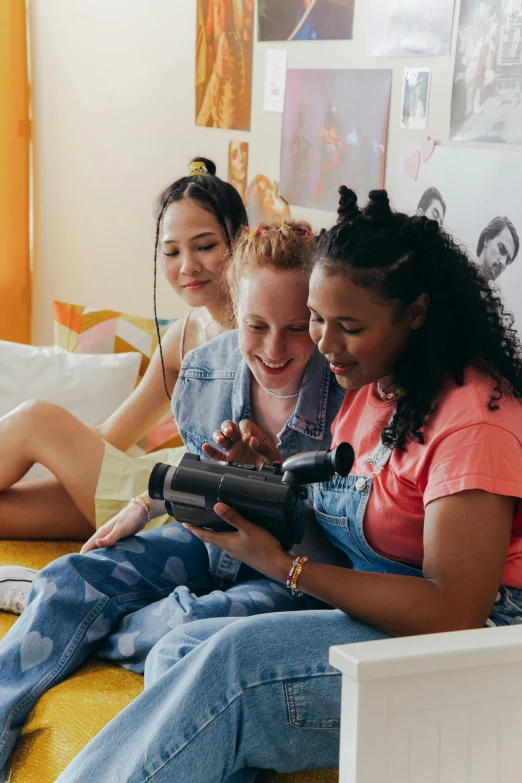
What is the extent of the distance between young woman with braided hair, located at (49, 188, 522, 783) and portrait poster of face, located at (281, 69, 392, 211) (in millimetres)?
A: 793

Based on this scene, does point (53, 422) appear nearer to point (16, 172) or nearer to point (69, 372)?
point (69, 372)

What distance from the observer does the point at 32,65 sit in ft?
10.6

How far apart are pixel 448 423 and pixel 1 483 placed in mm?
1133

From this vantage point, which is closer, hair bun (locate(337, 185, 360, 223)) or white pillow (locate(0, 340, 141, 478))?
hair bun (locate(337, 185, 360, 223))

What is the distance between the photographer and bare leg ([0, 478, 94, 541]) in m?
1.95

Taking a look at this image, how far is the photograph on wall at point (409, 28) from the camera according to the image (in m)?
1.79

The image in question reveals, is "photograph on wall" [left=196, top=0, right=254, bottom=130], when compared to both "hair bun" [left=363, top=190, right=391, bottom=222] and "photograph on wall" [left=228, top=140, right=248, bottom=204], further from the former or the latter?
"hair bun" [left=363, top=190, right=391, bottom=222]

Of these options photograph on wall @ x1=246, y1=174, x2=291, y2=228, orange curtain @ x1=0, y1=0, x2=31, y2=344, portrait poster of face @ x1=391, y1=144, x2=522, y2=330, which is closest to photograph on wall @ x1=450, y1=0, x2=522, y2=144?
portrait poster of face @ x1=391, y1=144, x2=522, y2=330

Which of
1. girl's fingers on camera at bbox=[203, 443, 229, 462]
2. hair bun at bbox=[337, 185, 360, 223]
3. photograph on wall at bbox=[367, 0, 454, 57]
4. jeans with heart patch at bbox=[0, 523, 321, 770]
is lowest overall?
jeans with heart patch at bbox=[0, 523, 321, 770]

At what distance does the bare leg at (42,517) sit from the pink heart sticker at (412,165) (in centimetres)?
97

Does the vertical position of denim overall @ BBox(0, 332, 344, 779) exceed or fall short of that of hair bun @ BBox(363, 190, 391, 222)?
it falls short

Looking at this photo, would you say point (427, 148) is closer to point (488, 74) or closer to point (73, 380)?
point (488, 74)

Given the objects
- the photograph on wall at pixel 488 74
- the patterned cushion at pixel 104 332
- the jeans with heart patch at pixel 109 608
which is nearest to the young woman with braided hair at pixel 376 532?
the jeans with heart patch at pixel 109 608

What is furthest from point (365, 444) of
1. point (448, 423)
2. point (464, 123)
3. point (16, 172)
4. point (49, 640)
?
point (16, 172)
